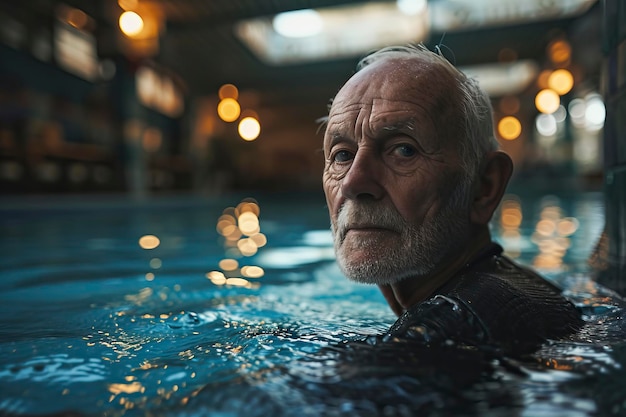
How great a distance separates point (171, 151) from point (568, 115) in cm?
1573

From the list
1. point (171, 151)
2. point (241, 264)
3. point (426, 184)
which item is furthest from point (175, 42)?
point (426, 184)

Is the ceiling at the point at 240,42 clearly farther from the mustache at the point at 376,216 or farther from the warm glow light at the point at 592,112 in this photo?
the mustache at the point at 376,216

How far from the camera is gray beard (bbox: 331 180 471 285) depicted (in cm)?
148

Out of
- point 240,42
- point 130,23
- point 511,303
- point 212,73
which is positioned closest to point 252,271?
point 511,303

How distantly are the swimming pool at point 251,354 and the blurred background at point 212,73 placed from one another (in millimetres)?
8769

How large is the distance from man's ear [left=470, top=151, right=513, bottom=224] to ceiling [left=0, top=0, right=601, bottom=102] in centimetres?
1078

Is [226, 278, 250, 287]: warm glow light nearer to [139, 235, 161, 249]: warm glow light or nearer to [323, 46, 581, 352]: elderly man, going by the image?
[323, 46, 581, 352]: elderly man

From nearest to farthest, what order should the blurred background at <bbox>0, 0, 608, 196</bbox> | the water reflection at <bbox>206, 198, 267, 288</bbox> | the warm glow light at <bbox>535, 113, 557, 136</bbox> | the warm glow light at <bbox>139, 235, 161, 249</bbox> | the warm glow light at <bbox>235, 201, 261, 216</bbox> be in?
1. the water reflection at <bbox>206, 198, 267, 288</bbox>
2. the warm glow light at <bbox>139, 235, 161, 249</bbox>
3. the blurred background at <bbox>0, 0, 608, 196</bbox>
4. the warm glow light at <bbox>235, 201, 261, 216</bbox>
5. the warm glow light at <bbox>535, 113, 557, 136</bbox>

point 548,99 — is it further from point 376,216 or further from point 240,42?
point 376,216

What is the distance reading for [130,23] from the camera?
408 inches

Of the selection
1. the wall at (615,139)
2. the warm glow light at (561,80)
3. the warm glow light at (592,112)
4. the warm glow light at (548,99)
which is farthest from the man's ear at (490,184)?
the warm glow light at (592,112)

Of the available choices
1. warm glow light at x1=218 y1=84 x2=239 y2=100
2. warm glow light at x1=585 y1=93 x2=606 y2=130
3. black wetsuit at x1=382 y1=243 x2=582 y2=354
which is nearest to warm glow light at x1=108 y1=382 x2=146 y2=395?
black wetsuit at x1=382 y1=243 x2=582 y2=354

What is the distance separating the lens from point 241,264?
4.23 meters

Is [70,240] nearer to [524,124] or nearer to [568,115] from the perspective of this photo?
[568,115]
